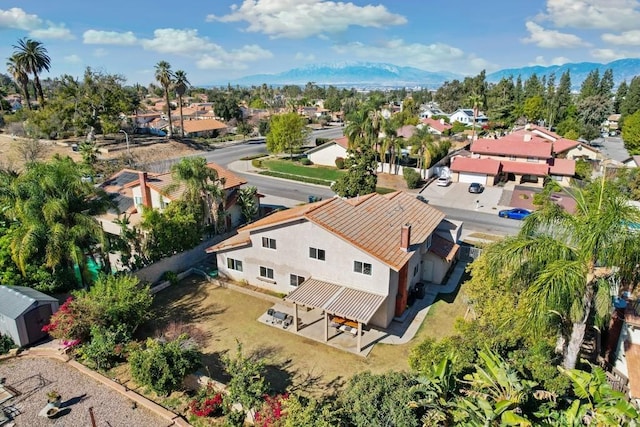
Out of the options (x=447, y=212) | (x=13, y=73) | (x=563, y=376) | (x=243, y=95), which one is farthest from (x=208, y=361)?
(x=243, y=95)

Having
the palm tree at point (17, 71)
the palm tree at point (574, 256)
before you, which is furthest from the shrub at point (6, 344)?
the palm tree at point (17, 71)

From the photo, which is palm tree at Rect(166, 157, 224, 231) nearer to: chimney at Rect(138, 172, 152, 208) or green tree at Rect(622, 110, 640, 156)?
chimney at Rect(138, 172, 152, 208)

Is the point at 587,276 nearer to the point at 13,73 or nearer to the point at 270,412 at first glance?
the point at 270,412

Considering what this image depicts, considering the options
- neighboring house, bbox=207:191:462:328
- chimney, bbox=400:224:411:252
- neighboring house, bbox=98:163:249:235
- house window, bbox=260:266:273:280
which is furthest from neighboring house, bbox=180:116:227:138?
chimney, bbox=400:224:411:252

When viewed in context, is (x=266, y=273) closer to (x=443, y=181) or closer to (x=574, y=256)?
(x=574, y=256)

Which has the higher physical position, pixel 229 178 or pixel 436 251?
pixel 229 178

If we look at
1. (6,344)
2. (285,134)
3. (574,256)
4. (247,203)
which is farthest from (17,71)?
(574,256)

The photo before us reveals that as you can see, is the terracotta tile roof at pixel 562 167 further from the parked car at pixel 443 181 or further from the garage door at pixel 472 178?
the parked car at pixel 443 181
